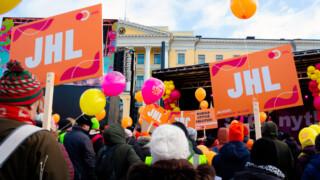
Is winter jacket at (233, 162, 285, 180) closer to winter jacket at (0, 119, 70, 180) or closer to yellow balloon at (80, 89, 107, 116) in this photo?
winter jacket at (0, 119, 70, 180)

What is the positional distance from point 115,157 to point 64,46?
4.87 feet

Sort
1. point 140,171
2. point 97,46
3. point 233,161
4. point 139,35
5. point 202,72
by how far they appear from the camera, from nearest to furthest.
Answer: point 140,171
point 233,161
point 97,46
point 202,72
point 139,35

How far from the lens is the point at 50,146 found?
1.49 m

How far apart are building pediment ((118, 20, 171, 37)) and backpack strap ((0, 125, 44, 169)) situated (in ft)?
124

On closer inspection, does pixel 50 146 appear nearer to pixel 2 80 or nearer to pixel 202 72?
pixel 2 80

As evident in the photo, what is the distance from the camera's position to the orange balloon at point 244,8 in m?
5.25

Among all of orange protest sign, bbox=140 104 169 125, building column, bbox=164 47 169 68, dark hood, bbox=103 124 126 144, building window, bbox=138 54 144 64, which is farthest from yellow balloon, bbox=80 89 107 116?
building window, bbox=138 54 144 64

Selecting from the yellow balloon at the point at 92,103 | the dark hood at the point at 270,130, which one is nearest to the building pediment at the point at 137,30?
the yellow balloon at the point at 92,103

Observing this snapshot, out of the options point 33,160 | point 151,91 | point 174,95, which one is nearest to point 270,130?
point 33,160

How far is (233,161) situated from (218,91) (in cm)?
304

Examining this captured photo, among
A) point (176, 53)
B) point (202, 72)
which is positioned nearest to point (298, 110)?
point (202, 72)

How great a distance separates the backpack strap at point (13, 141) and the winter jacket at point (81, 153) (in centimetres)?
280

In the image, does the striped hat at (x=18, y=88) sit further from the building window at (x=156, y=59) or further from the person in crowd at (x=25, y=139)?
the building window at (x=156, y=59)

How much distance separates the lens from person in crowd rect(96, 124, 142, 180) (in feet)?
10.6
